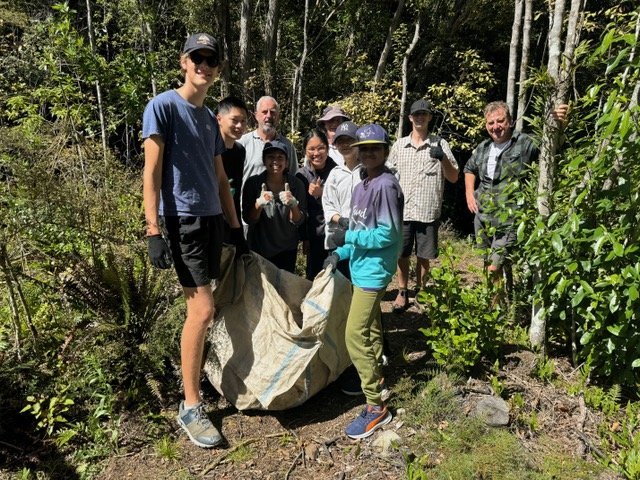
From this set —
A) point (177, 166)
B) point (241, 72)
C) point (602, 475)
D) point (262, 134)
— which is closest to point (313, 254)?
point (262, 134)

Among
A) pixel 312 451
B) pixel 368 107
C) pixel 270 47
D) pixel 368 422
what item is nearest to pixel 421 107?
pixel 368 422

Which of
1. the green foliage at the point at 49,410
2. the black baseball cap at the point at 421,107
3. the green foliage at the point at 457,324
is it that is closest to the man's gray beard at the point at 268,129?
the black baseball cap at the point at 421,107

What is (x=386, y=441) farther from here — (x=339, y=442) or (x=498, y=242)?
(x=498, y=242)

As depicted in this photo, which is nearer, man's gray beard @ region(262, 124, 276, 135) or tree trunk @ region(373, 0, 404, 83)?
man's gray beard @ region(262, 124, 276, 135)

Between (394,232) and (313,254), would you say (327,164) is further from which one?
(394,232)

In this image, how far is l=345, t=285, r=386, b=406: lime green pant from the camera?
2693mm

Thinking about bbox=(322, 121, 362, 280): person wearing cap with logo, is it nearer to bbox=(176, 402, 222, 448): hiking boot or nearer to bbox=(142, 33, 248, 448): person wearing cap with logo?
bbox=(142, 33, 248, 448): person wearing cap with logo

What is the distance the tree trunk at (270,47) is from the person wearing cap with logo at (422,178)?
243 inches

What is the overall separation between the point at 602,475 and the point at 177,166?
285 cm

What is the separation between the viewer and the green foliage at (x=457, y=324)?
9.95ft

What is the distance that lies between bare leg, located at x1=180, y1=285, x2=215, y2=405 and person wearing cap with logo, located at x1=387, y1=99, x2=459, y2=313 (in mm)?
2173

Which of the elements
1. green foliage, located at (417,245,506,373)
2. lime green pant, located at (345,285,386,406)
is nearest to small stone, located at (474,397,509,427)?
green foliage, located at (417,245,506,373)

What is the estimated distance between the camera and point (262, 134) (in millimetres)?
3703

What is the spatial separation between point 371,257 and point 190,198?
3.57ft
